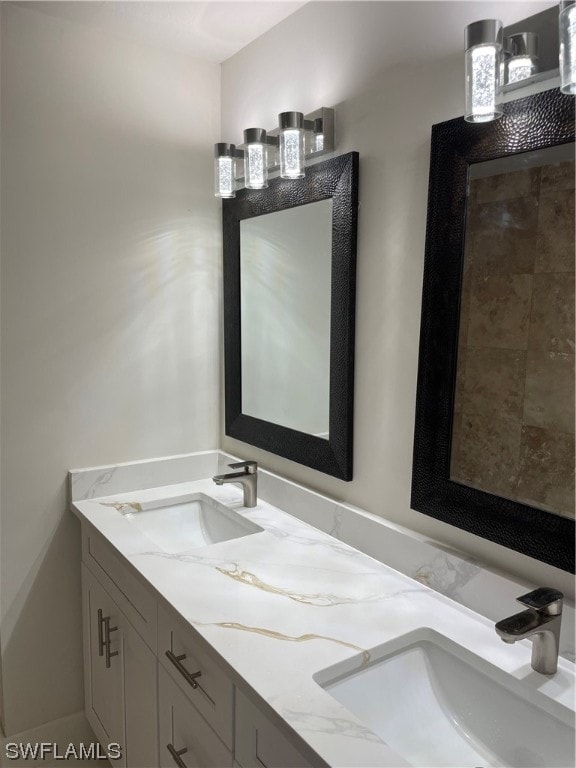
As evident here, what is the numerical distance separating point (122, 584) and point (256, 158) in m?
1.26

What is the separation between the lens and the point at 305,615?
125 cm

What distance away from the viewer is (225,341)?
7.03 feet

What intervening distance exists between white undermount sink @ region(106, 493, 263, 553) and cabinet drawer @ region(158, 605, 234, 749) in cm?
47

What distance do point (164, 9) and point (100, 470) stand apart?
4.57 feet

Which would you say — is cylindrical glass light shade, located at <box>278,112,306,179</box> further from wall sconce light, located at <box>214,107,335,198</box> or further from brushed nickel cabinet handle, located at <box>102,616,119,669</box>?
brushed nickel cabinet handle, located at <box>102,616,119,669</box>

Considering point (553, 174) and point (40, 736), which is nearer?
point (553, 174)

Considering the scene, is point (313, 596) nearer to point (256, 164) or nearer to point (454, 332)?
point (454, 332)

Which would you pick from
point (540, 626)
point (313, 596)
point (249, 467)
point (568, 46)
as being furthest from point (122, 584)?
point (568, 46)

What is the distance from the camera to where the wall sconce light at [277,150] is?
63.6 inches

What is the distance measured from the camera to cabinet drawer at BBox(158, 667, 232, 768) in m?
1.21

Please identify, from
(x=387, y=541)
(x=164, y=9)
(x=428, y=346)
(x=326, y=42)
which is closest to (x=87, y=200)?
(x=164, y=9)

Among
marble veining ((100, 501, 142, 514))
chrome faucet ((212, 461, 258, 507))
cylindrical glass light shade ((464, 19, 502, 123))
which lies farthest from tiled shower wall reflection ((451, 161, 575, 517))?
marble veining ((100, 501, 142, 514))

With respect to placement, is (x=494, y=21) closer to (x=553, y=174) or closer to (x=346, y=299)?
(x=553, y=174)

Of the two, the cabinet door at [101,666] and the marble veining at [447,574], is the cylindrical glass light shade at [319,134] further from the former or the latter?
the cabinet door at [101,666]
